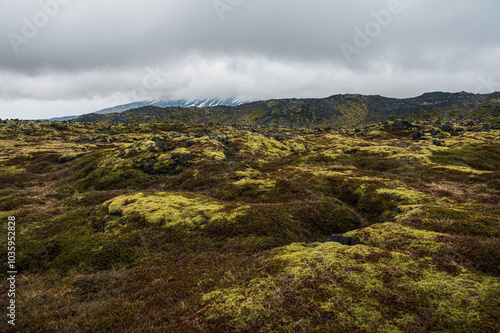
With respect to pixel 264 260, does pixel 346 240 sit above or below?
above

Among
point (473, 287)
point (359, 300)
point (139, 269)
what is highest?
point (473, 287)

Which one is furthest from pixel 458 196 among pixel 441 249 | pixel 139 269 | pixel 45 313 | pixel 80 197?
pixel 80 197

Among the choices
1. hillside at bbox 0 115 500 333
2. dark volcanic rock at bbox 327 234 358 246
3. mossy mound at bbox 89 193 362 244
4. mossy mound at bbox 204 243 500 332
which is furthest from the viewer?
mossy mound at bbox 89 193 362 244

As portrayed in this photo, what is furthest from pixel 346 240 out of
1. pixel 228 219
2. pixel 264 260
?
pixel 228 219

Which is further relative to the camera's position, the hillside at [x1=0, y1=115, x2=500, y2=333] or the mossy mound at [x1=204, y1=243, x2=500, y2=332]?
the hillside at [x1=0, y1=115, x2=500, y2=333]

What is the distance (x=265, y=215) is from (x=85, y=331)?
44.9 feet

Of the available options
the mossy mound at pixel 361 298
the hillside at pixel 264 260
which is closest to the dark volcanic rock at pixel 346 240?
the hillside at pixel 264 260

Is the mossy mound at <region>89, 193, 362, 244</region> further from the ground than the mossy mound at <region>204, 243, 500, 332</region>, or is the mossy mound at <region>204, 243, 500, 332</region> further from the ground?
the mossy mound at <region>204, 243, 500, 332</region>

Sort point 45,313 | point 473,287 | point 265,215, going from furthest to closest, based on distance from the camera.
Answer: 1. point 265,215
2. point 45,313
3. point 473,287

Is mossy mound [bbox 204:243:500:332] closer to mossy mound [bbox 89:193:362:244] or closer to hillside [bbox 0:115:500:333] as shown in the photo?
hillside [bbox 0:115:500:333]

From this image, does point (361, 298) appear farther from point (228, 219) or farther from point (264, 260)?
point (228, 219)

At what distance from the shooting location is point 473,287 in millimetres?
7352

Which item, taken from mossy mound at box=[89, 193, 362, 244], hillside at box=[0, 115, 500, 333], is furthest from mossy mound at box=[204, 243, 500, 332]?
mossy mound at box=[89, 193, 362, 244]

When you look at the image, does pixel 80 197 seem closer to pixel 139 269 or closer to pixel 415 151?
pixel 139 269
